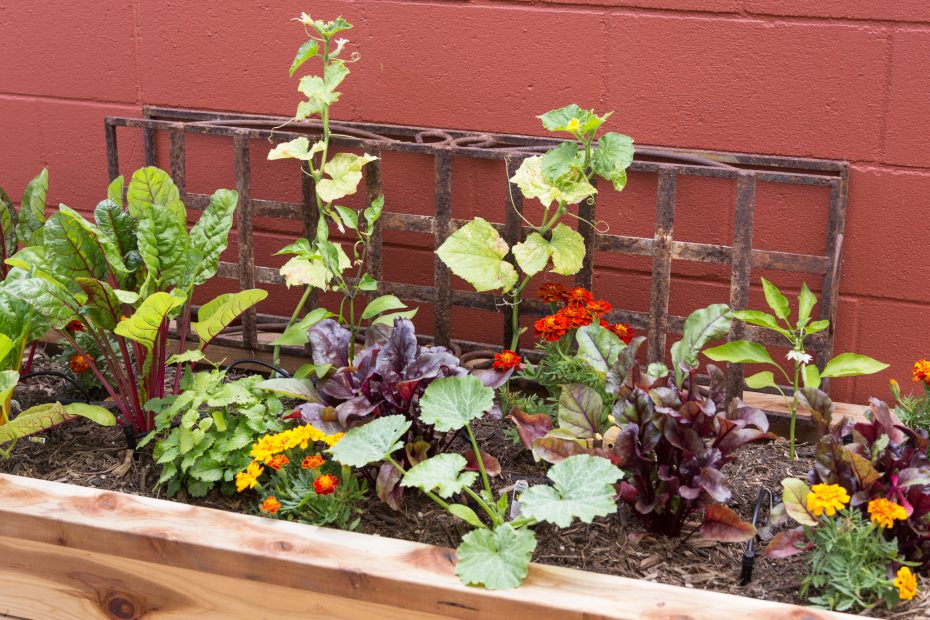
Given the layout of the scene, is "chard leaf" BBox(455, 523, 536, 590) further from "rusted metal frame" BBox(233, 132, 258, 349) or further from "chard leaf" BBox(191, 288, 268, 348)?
"rusted metal frame" BBox(233, 132, 258, 349)

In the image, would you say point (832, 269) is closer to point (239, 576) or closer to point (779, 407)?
point (779, 407)

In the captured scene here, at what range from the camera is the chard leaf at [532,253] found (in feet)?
7.23

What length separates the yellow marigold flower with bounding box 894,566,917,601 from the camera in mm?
1583

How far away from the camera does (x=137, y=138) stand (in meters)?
2.87

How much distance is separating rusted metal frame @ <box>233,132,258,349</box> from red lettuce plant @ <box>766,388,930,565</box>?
1423mm

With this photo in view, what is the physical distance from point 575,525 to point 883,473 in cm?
59

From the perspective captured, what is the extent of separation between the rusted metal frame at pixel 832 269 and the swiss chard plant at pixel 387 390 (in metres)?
0.79

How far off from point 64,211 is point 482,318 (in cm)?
114

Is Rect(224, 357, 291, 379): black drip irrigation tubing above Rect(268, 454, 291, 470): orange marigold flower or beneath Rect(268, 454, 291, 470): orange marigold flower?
above

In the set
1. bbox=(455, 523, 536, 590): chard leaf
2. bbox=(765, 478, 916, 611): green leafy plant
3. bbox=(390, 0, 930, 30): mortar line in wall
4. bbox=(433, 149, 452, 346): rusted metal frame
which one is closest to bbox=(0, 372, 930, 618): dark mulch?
bbox=(765, 478, 916, 611): green leafy plant

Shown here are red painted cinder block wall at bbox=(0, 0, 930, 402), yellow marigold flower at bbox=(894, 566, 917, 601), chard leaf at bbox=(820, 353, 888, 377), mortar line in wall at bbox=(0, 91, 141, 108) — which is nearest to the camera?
yellow marigold flower at bbox=(894, 566, 917, 601)

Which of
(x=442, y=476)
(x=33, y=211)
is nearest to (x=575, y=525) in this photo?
(x=442, y=476)

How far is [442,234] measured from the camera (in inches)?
93.6

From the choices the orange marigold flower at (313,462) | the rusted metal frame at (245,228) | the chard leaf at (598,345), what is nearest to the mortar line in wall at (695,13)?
the rusted metal frame at (245,228)
